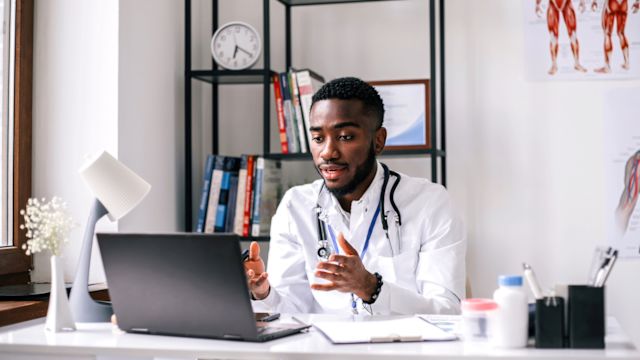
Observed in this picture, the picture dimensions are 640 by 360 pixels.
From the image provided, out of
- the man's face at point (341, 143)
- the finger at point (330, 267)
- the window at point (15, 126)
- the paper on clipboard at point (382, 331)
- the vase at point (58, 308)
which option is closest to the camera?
the paper on clipboard at point (382, 331)

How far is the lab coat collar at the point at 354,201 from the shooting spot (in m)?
2.29

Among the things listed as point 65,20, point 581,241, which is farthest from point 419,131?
point 65,20

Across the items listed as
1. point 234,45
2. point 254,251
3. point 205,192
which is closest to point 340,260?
point 254,251

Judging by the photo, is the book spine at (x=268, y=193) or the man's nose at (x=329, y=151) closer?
the man's nose at (x=329, y=151)

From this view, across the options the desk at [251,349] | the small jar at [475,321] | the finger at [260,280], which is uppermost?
the finger at [260,280]

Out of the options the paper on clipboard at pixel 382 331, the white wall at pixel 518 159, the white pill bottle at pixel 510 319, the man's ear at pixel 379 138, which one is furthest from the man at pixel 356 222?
the white wall at pixel 518 159

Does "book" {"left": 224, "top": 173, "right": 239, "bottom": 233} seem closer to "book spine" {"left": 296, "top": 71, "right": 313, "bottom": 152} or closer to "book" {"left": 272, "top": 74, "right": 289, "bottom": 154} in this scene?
"book" {"left": 272, "top": 74, "right": 289, "bottom": 154}

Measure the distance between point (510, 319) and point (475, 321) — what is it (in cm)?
9

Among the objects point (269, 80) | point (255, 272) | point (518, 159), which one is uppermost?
point (269, 80)

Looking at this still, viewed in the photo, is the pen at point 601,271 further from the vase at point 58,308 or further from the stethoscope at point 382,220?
the vase at point 58,308

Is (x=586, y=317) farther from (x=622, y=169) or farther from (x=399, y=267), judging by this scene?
(x=622, y=169)

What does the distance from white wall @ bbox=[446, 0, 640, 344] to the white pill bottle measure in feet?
5.41

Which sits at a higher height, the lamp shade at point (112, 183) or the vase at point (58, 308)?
the lamp shade at point (112, 183)

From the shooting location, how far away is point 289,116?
293 centimetres
